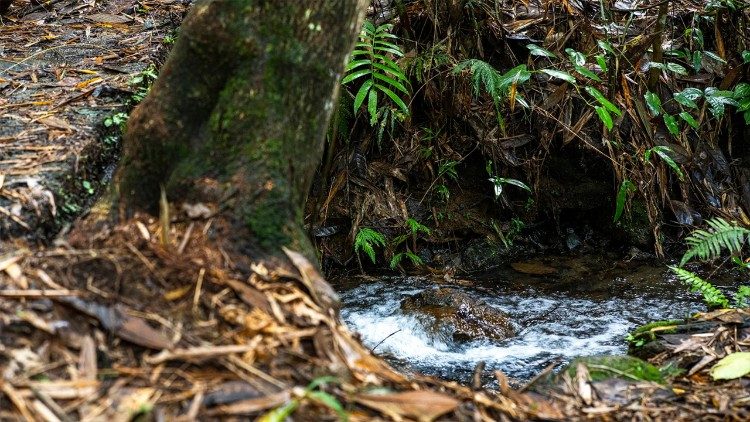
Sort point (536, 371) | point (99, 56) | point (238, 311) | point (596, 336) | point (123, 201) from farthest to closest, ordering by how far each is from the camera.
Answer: point (99, 56), point (596, 336), point (536, 371), point (123, 201), point (238, 311)

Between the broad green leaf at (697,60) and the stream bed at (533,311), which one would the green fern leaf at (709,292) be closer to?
the stream bed at (533,311)

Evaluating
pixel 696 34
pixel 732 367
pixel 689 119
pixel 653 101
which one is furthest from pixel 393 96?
pixel 732 367

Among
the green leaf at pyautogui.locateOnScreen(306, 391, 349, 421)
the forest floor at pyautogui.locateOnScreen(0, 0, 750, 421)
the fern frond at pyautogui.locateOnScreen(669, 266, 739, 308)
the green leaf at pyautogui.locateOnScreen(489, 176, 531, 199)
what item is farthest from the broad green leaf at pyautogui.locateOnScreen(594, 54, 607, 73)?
the green leaf at pyautogui.locateOnScreen(306, 391, 349, 421)

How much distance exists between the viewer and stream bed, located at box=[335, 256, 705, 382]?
382 cm

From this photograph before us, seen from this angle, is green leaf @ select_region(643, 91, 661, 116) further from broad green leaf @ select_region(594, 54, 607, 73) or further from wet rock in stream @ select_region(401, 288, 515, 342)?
wet rock in stream @ select_region(401, 288, 515, 342)

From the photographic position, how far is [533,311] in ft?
14.6

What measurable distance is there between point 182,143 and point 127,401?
0.92 meters

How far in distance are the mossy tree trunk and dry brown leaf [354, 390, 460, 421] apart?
0.59 m

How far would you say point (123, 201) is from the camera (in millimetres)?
2289

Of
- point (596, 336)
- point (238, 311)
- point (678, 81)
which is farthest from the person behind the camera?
point (678, 81)

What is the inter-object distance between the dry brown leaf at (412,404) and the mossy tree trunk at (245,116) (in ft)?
1.93

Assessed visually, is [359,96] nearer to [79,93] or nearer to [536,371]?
[79,93]

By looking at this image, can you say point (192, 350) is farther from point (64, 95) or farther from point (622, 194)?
point (622, 194)

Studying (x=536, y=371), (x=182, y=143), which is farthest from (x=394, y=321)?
(x=182, y=143)
